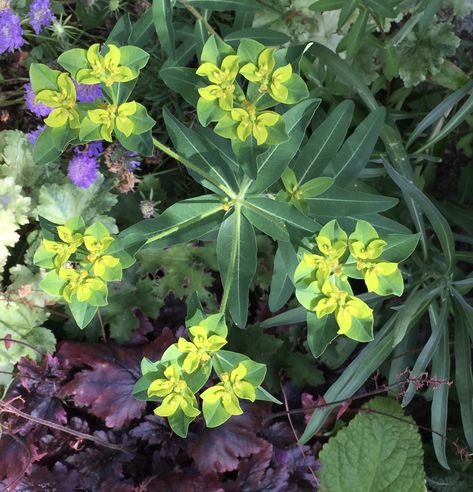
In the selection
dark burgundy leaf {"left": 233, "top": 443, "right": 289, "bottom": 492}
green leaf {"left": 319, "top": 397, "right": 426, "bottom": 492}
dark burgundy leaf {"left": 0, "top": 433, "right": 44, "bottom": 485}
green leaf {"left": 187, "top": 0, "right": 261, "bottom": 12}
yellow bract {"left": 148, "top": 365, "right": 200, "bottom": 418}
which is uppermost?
green leaf {"left": 187, "top": 0, "right": 261, "bottom": 12}

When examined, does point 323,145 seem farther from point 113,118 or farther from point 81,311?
point 81,311

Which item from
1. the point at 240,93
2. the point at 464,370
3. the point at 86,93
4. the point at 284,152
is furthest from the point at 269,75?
the point at 464,370

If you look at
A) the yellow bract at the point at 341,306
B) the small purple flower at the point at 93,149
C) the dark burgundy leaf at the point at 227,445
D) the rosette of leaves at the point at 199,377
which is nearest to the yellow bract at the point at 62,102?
the rosette of leaves at the point at 199,377

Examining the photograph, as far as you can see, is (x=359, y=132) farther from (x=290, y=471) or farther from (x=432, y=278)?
(x=290, y=471)

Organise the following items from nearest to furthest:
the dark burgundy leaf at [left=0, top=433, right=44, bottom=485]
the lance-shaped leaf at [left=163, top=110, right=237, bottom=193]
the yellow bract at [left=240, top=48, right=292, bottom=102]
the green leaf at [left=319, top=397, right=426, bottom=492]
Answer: the yellow bract at [left=240, top=48, right=292, bottom=102], the lance-shaped leaf at [left=163, top=110, right=237, bottom=193], the dark burgundy leaf at [left=0, top=433, right=44, bottom=485], the green leaf at [left=319, top=397, right=426, bottom=492]

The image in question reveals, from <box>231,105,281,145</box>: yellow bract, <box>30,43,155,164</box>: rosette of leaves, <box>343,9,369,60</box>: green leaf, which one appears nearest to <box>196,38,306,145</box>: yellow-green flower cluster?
<box>231,105,281,145</box>: yellow bract

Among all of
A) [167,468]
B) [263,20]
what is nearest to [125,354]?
[167,468]

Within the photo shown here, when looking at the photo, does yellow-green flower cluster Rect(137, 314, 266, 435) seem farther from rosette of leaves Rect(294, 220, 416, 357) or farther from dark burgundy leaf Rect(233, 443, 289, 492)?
dark burgundy leaf Rect(233, 443, 289, 492)

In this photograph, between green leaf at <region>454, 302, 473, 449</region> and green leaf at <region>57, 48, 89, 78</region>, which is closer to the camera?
green leaf at <region>57, 48, 89, 78</region>
